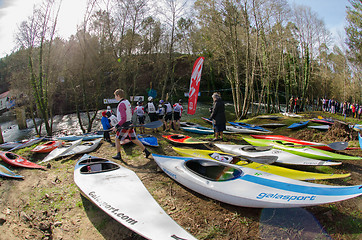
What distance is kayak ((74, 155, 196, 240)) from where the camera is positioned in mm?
2045

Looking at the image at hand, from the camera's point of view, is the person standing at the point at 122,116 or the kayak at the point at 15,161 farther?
the kayak at the point at 15,161

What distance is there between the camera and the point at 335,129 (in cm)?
686

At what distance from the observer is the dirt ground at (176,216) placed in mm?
2283

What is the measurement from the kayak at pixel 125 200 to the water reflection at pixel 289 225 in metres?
1.04

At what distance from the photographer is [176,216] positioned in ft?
8.84

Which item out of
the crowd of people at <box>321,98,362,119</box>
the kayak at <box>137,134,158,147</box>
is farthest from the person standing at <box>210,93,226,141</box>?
the crowd of people at <box>321,98,362,119</box>

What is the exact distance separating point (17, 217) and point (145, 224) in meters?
2.10

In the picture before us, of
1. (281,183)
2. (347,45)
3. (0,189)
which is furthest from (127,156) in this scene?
(347,45)

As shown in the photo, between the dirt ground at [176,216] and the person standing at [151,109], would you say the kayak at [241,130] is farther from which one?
the dirt ground at [176,216]

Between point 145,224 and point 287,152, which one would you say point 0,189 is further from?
point 287,152

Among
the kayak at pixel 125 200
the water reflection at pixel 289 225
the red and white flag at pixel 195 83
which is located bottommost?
the water reflection at pixel 289 225

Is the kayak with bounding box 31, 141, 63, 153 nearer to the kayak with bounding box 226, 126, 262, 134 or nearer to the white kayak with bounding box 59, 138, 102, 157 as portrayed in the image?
the white kayak with bounding box 59, 138, 102, 157

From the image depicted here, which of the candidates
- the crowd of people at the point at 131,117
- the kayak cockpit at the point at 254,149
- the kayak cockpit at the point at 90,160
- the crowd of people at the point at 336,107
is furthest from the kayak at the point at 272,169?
the crowd of people at the point at 336,107

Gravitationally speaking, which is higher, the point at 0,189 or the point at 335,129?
the point at 335,129
